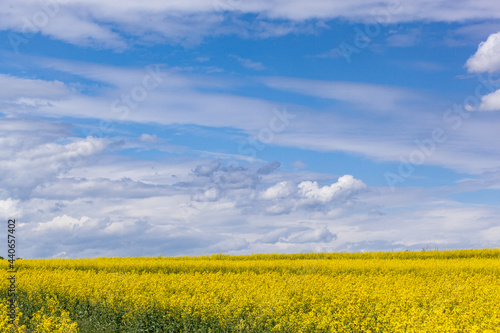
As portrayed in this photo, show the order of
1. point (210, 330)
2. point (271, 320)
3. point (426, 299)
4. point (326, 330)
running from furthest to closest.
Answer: point (426, 299)
point (210, 330)
point (271, 320)
point (326, 330)

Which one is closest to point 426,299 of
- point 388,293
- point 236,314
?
point 388,293

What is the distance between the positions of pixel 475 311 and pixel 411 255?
18993mm

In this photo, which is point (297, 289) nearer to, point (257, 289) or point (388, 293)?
point (257, 289)

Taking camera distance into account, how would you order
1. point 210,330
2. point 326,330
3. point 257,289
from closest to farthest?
1. point 326,330
2. point 210,330
3. point 257,289

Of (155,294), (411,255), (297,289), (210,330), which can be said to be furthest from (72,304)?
(411,255)

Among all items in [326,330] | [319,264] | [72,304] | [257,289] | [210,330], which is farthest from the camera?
[319,264]

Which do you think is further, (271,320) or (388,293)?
(388,293)

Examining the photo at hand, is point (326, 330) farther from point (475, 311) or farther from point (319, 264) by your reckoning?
point (319, 264)

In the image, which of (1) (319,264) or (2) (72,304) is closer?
(2) (72,304)

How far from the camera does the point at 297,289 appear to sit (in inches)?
518

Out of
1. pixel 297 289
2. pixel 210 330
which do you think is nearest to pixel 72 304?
pixel 210 330

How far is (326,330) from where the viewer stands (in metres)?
9.20

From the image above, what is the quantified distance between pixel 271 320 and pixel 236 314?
3.10ft

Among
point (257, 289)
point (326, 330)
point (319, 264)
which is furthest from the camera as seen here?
point (319, 264)
